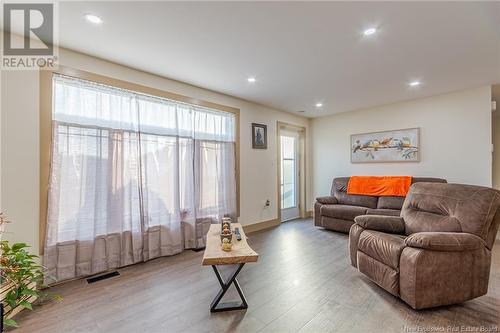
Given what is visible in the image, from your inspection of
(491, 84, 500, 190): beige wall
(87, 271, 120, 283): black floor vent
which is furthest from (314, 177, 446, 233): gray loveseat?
(87, 271, 120, 283): black floor vent

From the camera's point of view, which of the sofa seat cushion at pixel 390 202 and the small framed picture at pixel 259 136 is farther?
the small framed picture at pixel 259 136

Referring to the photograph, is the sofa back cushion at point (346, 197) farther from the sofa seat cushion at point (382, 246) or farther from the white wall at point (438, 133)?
the sofa seat cushion at point (382, 246)

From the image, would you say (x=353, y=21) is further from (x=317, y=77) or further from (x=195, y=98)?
(x=195, y=98)

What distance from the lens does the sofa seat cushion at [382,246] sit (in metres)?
2.12

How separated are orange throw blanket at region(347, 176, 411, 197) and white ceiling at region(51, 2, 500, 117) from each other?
1.62 m

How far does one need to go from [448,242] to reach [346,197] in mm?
2898

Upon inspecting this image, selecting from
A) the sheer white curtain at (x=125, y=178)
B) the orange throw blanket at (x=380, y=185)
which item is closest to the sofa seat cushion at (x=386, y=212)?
the orange throw blanket at (x=380, y=185)

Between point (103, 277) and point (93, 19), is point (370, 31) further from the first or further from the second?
point (103, 277)

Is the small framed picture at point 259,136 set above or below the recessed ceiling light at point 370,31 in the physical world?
below

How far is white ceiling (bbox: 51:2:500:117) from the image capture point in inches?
75.6

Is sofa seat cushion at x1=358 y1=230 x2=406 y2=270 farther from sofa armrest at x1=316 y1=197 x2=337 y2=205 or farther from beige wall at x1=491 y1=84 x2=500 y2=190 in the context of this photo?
beige wall at x1=491 y1=84 x2=500 y2=190

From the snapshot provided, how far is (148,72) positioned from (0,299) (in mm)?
2732

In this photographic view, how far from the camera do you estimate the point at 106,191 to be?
277 cm

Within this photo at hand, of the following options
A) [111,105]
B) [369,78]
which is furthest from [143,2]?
[369,78]
